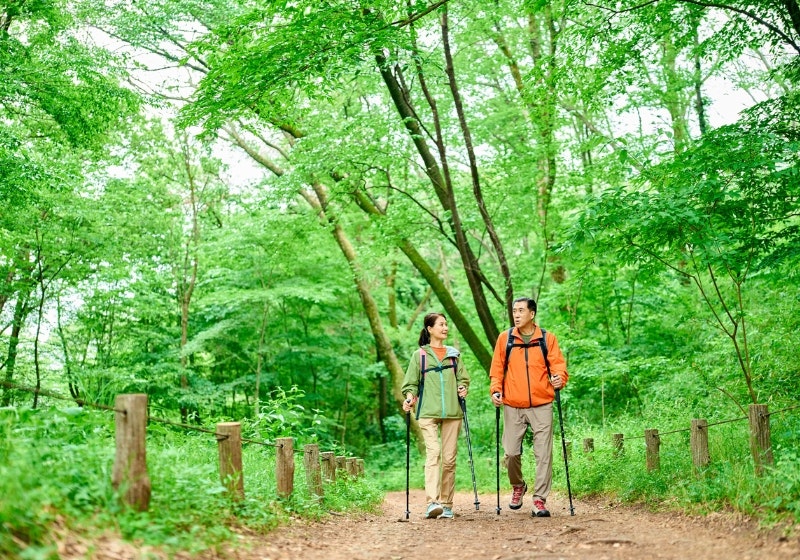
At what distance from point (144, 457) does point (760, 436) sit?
4758 millimetres

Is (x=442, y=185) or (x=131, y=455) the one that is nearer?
(x=131, y=455)

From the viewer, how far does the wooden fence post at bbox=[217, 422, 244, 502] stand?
508cm

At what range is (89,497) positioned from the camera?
3805 mm

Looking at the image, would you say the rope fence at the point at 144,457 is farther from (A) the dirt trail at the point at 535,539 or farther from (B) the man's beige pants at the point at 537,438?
(B) the man's beige pants at the point at 537,438

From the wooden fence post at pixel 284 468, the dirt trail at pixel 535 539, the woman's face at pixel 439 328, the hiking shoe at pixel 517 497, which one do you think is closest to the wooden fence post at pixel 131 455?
the dirt trail at pixel 535 539

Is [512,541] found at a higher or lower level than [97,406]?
lower

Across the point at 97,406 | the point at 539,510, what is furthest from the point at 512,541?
the point at 97,406

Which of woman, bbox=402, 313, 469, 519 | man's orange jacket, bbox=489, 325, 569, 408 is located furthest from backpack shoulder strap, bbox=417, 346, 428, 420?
man's orange jacket, bbox=489, 325, 569, 408

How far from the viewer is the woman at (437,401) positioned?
6977mm

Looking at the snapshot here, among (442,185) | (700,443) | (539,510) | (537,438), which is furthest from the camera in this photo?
(442,185)

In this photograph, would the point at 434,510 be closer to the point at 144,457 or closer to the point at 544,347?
the point at 544,347

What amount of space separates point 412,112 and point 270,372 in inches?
429

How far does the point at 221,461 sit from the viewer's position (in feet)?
16.8

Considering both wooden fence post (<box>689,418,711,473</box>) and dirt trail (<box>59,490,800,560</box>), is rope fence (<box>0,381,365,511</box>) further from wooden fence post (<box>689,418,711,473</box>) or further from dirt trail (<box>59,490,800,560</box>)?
wooden fence post (<box>689,418,711,473</box>)
